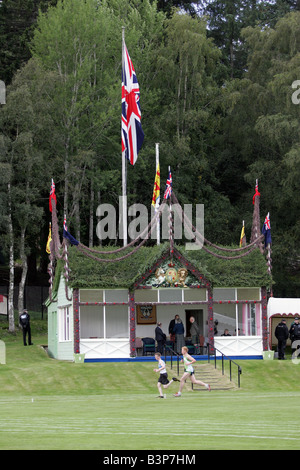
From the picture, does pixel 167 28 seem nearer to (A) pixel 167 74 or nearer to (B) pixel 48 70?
(A) pixel 167 74

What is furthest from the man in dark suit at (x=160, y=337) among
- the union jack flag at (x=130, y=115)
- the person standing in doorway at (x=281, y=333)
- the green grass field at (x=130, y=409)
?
the union jack flag at (x=130, y=115)

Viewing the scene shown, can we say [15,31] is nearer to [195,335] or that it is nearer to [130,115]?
[130,115]

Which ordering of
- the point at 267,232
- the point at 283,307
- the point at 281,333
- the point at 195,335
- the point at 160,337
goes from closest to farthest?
the point at 160,337 < the point at 281,333 < the point at 195,335 < the point at 267,232 < the point at 283,307

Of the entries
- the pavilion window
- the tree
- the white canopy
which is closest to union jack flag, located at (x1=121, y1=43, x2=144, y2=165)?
the pavilion window

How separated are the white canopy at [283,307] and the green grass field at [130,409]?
4881 millimetres

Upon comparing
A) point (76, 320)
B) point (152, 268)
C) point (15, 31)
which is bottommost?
point (76, 320)

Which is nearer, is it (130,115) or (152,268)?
(152,268)

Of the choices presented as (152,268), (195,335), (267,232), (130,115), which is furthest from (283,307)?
(130,115)

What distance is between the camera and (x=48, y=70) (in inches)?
2202

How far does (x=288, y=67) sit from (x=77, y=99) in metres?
13.6

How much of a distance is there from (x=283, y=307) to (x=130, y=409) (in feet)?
66.4

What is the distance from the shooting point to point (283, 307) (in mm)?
41375

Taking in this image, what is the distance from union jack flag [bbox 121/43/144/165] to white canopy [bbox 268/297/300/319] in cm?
960
